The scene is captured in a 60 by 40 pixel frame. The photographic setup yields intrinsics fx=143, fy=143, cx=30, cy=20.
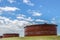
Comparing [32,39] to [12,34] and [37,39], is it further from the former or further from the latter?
[12,34]

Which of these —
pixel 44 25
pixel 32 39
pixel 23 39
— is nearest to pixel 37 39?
pixel 32 39

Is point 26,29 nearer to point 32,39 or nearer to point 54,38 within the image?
point 32,39

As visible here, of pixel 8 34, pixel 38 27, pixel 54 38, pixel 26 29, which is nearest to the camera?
pixel 54 38

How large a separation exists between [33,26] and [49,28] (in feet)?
5.63

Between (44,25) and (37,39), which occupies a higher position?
(44,25)

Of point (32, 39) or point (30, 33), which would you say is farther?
point (30, 33)

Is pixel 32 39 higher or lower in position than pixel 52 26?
lower

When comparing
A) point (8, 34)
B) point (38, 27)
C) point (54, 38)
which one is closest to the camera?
point (54, 38)

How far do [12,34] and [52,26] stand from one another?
617 cm

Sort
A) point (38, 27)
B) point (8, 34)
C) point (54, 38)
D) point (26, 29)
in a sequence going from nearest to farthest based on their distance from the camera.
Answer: point (54, 38), point (38, 27), point (26, 29), point (8, 34)

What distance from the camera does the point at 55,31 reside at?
15.8m

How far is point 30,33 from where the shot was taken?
15977 mm

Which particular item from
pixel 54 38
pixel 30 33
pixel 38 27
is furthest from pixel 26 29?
pixel 54 38

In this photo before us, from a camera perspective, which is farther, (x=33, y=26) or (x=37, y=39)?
(x=33, y=26)
